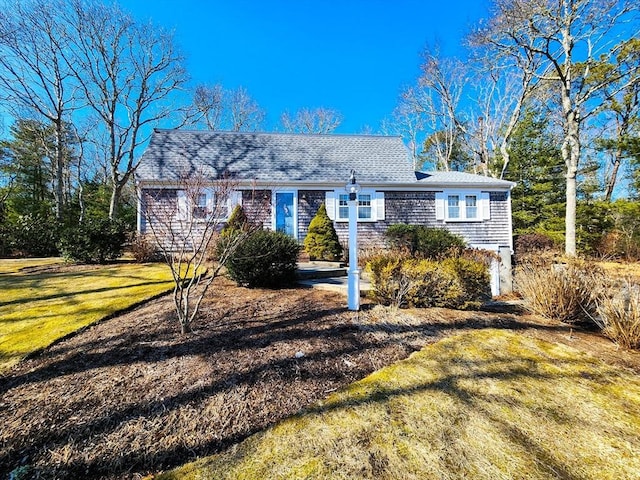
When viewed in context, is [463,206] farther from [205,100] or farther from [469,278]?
[205,100]

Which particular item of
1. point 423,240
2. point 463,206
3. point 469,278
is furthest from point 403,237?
point 469,278

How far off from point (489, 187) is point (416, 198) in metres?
2.93

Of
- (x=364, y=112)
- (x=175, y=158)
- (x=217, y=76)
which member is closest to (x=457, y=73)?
(x=364, y=112)

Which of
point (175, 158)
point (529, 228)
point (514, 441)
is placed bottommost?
point (514, 441)

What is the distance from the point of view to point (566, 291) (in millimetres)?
4062

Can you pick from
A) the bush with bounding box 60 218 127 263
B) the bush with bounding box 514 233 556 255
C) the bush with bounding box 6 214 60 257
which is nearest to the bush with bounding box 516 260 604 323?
the bush with bounding box 514 233 556 255

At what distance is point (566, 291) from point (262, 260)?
15.7 feet

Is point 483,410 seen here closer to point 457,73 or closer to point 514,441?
point 514,441

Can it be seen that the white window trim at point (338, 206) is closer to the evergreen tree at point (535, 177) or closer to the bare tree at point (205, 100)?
the evergreen tree at point (535, 177)

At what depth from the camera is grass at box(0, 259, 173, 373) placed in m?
3.07

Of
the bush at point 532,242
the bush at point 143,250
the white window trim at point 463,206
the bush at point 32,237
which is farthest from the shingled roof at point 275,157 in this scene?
the bush at point 532,242

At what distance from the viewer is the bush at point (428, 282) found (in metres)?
4.21

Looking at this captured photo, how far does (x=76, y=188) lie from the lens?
2159cm

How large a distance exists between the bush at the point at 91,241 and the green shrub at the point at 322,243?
5.66m
